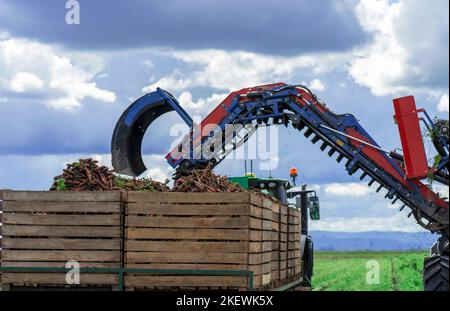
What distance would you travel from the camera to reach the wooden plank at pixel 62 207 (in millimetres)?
10320

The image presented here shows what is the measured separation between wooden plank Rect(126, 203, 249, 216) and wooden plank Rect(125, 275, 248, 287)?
2.56ft

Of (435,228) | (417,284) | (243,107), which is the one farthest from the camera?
(417,284)

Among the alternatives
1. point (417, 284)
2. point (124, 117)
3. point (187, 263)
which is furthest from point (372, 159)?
point (417, 284)

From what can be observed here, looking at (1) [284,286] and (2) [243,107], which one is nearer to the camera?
(1) [284,286]

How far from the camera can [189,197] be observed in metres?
10.2

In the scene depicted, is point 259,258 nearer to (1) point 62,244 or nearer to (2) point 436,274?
(1) point 62,244

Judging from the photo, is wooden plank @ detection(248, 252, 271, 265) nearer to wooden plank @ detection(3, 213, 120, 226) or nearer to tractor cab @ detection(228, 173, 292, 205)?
wooden plank @ detection(3, 213, 120, 226)

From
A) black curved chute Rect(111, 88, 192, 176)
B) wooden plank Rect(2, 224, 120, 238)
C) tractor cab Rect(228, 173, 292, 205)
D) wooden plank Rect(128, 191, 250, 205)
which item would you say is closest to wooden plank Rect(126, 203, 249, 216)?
wooden plank Rect(128, 191, 250, 205)

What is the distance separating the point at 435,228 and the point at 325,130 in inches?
130

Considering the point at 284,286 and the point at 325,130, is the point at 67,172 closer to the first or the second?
the point at 284,286

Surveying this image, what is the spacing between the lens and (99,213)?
1038 centimetres

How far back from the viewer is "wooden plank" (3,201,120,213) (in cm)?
1032

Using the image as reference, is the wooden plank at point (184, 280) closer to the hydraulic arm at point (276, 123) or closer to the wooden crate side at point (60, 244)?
the wooden crate side at point (60, 244)

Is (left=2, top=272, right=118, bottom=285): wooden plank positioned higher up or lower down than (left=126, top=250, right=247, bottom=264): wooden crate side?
lower down
